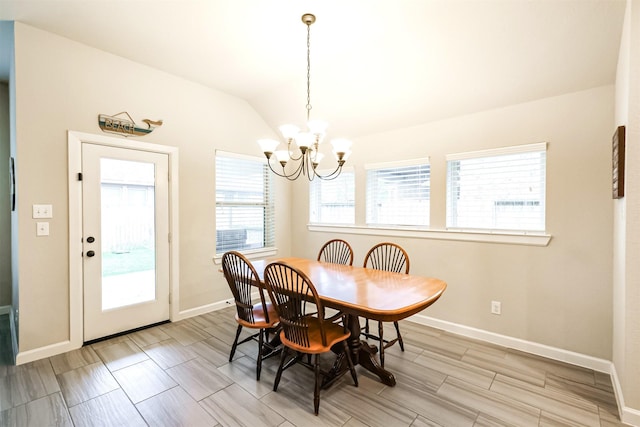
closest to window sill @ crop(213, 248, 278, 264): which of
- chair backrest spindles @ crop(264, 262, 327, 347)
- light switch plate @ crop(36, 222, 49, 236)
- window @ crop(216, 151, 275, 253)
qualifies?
window @ crop(216, 151, 275, 253)

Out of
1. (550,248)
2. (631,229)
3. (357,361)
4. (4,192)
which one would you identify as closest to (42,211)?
(4,192)

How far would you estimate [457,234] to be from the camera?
3.18 meters

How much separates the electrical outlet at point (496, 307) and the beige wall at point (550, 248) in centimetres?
4

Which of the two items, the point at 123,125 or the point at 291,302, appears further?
the point at 123,125

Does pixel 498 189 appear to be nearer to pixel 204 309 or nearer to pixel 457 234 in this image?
pixel 457 234

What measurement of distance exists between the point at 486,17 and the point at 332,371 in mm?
2923

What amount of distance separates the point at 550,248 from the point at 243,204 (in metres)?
3.63

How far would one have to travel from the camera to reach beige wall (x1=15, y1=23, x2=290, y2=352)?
8.28ft

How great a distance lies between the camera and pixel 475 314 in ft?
10.1

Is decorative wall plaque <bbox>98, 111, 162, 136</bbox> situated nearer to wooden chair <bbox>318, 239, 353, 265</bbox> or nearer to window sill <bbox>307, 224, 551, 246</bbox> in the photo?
wooden chair <bbox>318, 239, 353, 265</bbox>

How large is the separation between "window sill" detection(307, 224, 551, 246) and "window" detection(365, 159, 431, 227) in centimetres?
11

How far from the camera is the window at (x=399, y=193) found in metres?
3.50

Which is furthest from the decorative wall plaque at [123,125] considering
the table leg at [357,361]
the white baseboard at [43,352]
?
the table leg at [357,361]

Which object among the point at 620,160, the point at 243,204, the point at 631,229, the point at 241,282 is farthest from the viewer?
the point at 243,204
